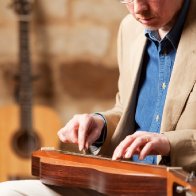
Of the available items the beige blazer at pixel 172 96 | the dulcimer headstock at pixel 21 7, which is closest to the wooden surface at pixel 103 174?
the beige blazer at pixel 172 96

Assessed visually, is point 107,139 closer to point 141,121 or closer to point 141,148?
point 141,121

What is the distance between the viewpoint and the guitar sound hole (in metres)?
3.48

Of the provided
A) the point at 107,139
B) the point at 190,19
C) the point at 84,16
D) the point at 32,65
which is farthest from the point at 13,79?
the point at 190,19

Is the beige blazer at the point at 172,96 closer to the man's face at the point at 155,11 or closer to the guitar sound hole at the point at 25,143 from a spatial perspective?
the man's face at the point at 155,11

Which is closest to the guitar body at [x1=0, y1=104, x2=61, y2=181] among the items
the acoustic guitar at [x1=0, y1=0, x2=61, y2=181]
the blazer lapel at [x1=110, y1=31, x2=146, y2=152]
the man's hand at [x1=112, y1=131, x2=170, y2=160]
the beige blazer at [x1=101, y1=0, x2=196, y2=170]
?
the acoustic guitar at [x1=0, y1=0, x2=61, y2=181]

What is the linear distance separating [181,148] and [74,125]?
361 millimetres

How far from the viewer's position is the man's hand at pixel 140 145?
5.17ft

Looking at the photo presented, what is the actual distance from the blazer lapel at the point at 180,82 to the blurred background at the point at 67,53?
1.84m

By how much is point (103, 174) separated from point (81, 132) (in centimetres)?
37

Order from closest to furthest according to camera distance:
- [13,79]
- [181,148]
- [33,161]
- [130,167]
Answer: [130,167] → [181,148] → [33,161] → [13,79]

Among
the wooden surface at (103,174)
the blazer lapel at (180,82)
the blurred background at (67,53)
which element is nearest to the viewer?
the wooden surface at (103,174)

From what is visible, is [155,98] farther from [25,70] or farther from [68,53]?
[68,53]

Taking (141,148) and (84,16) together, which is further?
(84,16)

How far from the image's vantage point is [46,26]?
3688 millimetres
